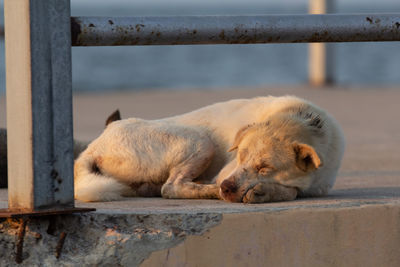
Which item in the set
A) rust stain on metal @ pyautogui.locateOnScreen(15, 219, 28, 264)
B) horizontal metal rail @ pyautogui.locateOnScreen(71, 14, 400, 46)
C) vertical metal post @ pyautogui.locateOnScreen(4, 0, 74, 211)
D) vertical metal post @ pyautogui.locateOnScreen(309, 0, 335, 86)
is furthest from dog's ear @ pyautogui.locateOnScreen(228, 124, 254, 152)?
vertical metal post @ pyautogui.locateOnScreen(309, 0, 335, 86)

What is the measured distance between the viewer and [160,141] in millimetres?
4453

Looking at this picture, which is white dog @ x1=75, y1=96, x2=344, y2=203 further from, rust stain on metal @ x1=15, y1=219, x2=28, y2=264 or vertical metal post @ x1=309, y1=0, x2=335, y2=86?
vertical metal post @ x1=309, y1=0, x2=335, y2=86

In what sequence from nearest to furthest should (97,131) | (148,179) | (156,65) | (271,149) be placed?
(271,149) < (148,179) < (97,131) < (156,65)

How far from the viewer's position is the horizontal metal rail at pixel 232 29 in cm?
305

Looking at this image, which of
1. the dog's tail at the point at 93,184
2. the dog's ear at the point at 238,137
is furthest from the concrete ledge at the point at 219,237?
the dog's ear at the point at 238,137

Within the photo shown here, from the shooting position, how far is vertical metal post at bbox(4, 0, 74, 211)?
2.91m

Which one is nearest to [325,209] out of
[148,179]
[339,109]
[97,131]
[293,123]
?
[293,123]

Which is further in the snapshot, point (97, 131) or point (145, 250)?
point (97, 131)

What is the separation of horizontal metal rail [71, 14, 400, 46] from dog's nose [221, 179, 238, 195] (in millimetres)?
915

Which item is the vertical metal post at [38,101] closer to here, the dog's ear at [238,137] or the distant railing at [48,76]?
the distant railing at [48,76]

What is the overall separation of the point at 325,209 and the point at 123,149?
5.06 ft

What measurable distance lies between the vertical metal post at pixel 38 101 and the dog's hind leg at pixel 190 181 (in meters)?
1.23

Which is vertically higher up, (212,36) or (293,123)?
(212,36)

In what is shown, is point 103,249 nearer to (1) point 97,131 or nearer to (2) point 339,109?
(1) point 97,131
